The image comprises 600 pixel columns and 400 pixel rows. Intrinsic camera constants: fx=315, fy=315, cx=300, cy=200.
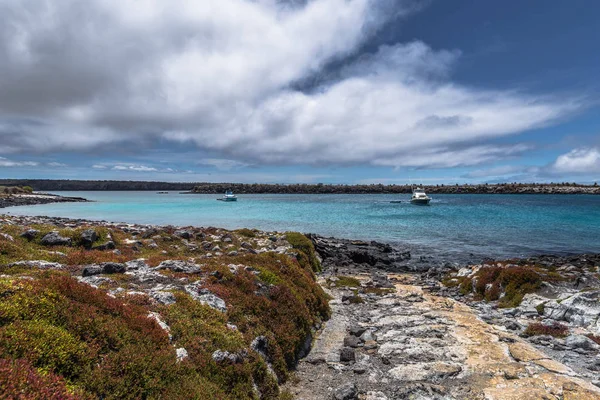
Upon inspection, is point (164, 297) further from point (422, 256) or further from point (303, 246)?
point (422, 256)

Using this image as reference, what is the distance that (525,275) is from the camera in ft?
64.7

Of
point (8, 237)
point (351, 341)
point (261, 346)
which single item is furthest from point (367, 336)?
point (8, 237)

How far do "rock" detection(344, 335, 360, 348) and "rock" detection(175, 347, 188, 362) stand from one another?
699 centimetres

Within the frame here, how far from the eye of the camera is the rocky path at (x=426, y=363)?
354 inches

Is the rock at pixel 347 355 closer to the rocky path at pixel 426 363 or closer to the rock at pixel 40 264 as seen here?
the rocky path at pixel 426 363

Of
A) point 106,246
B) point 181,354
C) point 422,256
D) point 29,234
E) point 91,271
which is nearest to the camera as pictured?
point 181,354

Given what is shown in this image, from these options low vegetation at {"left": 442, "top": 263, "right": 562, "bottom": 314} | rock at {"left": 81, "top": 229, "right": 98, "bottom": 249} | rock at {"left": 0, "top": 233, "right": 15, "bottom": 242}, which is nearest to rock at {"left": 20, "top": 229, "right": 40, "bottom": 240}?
rock at {"left": 0, "top": 233, "right": 15, "bottom": 242}

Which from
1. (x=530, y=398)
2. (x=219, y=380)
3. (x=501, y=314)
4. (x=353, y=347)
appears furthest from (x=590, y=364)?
(x=219, y=380)

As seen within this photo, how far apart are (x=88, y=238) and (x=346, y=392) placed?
1598 cm

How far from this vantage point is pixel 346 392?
28.7 feet

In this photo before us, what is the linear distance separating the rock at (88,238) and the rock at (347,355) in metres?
14.6

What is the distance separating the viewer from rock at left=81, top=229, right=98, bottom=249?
17.2m

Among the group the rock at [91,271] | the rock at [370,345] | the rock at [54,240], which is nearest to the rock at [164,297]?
the rock at [91,271]

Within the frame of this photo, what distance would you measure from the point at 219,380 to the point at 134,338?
2.18m
